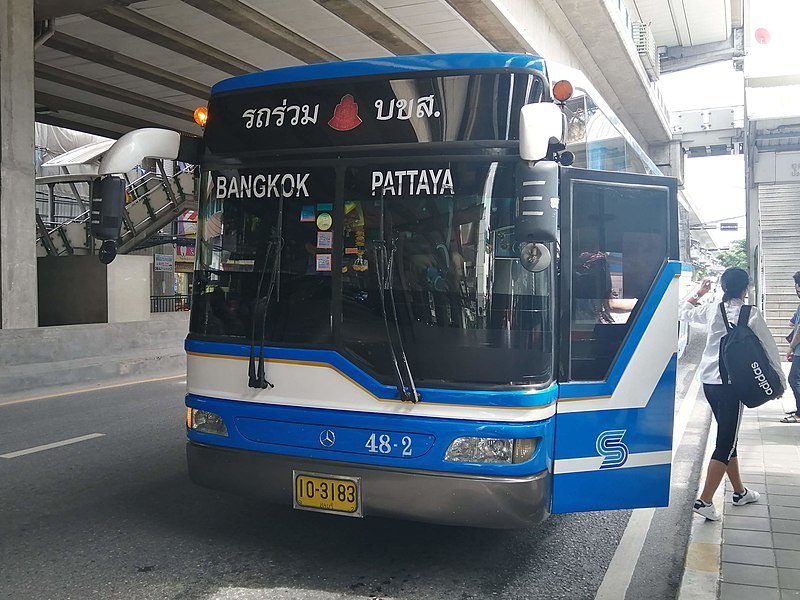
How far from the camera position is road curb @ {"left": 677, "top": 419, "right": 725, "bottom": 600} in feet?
12.3

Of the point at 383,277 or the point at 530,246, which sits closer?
the point at 530,246

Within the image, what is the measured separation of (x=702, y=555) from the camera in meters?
4.27

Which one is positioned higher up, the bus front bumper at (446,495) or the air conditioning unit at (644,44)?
the air conditioning unit at (644,44)

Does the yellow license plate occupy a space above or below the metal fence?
below

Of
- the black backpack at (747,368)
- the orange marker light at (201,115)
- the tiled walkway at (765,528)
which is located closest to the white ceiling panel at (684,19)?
the tiled walkway at (765,528)

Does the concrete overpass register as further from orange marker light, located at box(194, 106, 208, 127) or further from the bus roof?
the bus roof

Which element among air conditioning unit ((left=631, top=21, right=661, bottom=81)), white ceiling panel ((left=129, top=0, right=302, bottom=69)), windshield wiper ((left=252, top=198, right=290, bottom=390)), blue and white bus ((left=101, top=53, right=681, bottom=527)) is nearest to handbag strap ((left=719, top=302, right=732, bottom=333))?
blue and white bus ((left=101, top=53, right=681, bottom=527))

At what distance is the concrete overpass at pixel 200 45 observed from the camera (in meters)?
12.5

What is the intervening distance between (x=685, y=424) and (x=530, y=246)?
5987mm

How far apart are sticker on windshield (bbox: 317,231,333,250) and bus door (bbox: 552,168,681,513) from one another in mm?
1281

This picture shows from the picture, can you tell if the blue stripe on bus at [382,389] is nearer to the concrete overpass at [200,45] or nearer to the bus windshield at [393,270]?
the bus windshield at [393,270]

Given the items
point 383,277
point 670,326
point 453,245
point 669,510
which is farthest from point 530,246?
point 669,510

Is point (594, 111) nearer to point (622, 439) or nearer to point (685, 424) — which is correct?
point (622, 439)

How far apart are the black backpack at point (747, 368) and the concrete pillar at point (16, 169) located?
11239 millimetres
